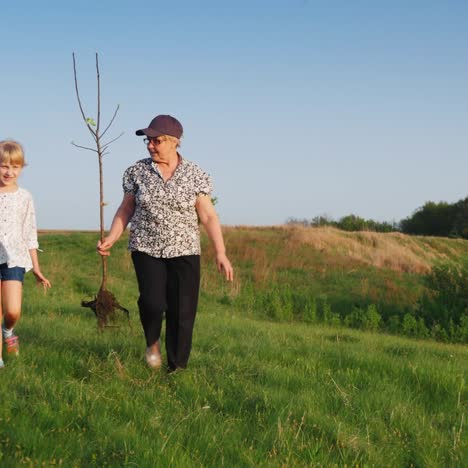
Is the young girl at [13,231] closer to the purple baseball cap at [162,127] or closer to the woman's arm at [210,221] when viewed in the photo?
the purple baseball cap at [162,127]

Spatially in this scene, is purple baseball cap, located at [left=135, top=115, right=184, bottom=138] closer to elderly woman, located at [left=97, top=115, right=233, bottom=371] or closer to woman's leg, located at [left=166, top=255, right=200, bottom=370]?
elderly woman, located at [left=97, top=115, right=233, bottom=371]

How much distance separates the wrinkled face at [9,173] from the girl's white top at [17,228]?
12cm

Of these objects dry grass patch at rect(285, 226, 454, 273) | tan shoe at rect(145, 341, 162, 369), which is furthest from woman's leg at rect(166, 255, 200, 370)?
dry grass patch at rect(285, 226, 454, 273)

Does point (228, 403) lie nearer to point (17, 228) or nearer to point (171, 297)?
point (171, 297)

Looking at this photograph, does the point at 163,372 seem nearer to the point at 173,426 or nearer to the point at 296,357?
the point at 173,426

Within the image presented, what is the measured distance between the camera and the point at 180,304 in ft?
19.5

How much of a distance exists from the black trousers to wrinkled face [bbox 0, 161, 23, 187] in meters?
1.46

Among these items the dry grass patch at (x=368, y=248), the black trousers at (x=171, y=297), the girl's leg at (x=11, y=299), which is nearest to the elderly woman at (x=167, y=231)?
the black trousers at (x=171, y=297)

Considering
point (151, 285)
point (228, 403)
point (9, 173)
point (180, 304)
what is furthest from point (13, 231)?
point (228, 403)

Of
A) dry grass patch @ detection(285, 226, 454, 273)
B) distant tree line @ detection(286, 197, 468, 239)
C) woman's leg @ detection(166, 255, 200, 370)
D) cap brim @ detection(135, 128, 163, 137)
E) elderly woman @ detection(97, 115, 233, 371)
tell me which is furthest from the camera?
distant tree line @ detection(286, 197, 468, 239)

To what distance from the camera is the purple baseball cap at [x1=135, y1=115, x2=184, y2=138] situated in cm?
570

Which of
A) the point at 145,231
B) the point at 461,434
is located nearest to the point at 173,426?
the point at 145,231

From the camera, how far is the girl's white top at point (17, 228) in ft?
19.8

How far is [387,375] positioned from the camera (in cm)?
679
